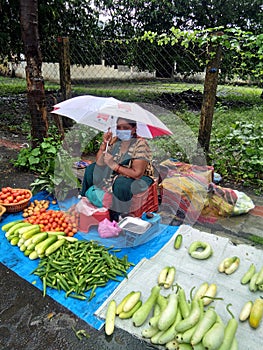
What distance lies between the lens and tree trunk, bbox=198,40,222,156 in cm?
360

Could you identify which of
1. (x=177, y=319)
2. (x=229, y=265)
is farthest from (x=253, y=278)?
(x=177, y=319)

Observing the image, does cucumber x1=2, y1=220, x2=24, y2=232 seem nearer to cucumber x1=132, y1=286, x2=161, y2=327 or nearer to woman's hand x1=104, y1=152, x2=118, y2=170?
woman's hand x1=104, y1=152, x2=118, y2=170

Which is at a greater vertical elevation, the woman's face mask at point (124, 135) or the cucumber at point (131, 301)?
the woman's face mask at point (124, 135)

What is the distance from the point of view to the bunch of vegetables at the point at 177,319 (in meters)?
1.60

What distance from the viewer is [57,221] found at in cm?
286

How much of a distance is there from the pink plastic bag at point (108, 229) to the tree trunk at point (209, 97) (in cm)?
197

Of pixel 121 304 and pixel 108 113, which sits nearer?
pixel 121 304

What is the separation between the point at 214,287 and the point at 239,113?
5.85m

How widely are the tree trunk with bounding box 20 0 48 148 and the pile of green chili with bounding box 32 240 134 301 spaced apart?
7.47 feet

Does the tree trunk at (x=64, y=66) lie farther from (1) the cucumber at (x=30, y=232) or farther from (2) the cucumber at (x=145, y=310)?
(2) the cucumber at (x=145, y=310)

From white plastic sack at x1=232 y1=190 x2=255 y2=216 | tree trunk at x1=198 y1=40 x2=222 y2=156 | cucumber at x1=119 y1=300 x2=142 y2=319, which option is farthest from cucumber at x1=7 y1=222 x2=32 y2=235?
tree trunk at x1=198 y1=40 x2=222 y2=156

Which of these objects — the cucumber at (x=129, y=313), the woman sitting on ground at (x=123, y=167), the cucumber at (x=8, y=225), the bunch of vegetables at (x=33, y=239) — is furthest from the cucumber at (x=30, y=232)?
the cucumber at (x=129, y=313)

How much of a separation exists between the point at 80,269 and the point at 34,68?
2.97 meters

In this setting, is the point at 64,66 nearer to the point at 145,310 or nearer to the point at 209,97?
the point at 209,97
